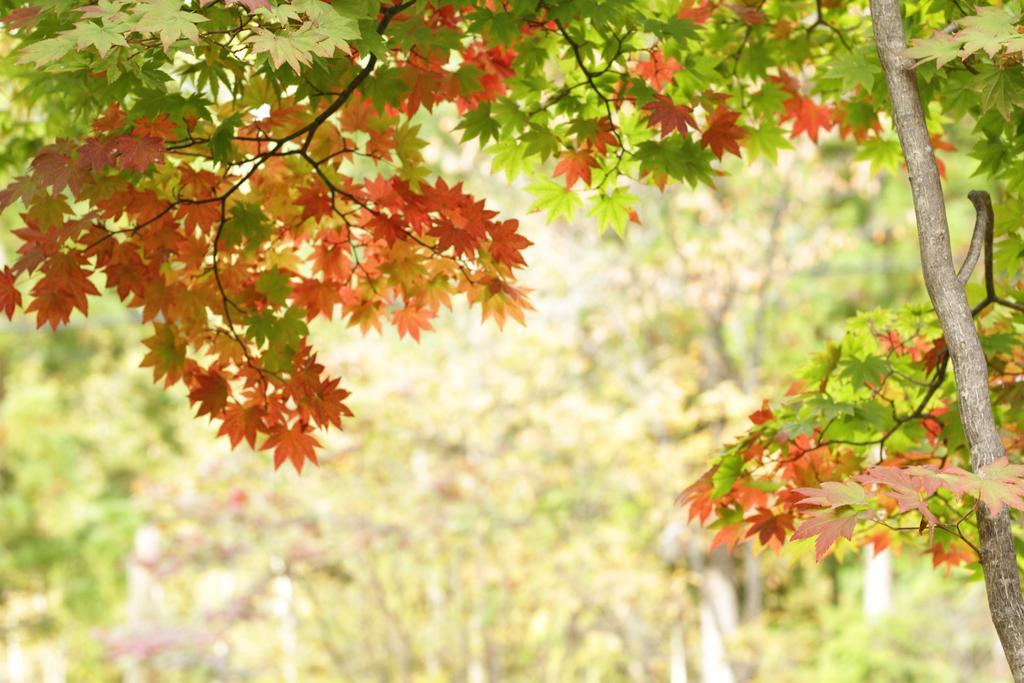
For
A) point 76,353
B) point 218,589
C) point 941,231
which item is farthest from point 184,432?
point 941,231

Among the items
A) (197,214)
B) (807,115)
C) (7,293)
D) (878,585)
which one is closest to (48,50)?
(197,214)

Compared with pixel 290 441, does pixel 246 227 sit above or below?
above

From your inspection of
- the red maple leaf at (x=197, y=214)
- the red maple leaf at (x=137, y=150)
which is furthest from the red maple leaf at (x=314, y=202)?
the red maple leaf at (x=137, y=150)

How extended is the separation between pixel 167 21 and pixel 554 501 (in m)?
6.41

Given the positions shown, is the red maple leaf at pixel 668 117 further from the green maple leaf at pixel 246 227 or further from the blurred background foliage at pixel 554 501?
the blurred background foliage at pixel 554 501

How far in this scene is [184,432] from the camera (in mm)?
12023

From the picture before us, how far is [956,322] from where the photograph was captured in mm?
1827

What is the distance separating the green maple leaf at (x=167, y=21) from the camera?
1641 millimetres

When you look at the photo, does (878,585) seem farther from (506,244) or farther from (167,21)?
(167,21)

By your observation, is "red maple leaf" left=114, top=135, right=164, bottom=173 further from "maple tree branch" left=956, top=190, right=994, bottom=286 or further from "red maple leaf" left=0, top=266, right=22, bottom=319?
"maple tree branch" left=956, top=190, right=994, bottom=286

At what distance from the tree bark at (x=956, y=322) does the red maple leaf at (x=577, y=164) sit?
86cm

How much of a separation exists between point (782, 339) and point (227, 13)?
883 centimetres

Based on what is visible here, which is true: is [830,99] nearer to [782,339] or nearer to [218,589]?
[782,339]

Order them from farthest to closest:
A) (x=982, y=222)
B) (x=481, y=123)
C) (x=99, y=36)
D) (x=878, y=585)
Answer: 1. (x=878, y=585)
2. (x=481, y=123)
3. (x=982, y=222)
4. (x=99, y=36)
